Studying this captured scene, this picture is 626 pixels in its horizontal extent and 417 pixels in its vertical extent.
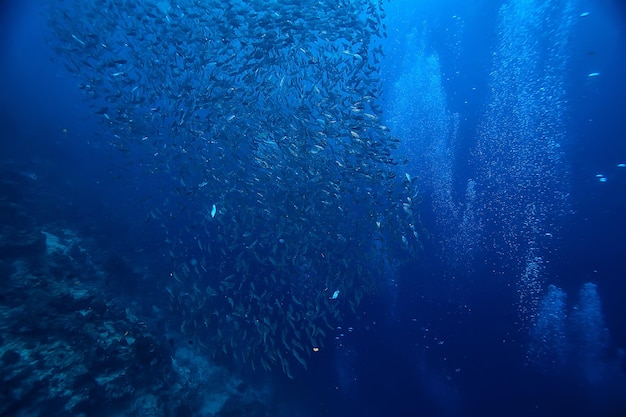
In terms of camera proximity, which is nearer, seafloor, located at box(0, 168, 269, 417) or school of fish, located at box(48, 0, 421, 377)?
seafloor, located at box(0, 168, 269, 417)

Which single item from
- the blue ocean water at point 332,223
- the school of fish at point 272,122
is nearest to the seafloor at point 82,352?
the blue ocean water at point 332,223

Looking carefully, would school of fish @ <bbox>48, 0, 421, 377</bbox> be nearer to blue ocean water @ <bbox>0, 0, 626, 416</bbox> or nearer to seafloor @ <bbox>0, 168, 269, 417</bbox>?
blue ocean water @ <bbox>0, 0, 626, 416</bbox>

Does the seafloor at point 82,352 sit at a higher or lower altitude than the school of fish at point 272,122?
lower

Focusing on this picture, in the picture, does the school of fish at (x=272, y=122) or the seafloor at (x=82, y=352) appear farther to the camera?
the school of fish at (x=272, y=122)

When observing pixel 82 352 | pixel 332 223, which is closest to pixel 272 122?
pixel 332 223

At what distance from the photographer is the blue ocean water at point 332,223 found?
9.62 m

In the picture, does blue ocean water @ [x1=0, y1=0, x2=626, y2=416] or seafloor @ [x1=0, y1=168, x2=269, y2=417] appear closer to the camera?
seafloor @ [x1=0, y1=168, x2=269, y2=417]

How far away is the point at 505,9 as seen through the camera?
19.7 m

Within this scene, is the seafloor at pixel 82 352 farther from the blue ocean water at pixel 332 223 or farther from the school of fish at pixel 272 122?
the school of fish at pixel 272 122

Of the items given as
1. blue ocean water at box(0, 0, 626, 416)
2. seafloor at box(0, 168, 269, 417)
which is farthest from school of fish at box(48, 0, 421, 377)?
seafloor at box(0, 168, 269, 417)

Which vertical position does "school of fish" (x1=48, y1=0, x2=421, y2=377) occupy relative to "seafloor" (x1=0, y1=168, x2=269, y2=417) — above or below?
above

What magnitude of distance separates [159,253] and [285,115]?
450 inches

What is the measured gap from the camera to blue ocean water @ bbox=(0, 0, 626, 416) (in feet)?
31.6

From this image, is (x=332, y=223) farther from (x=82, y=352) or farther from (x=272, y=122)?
(x=82, y=352)
